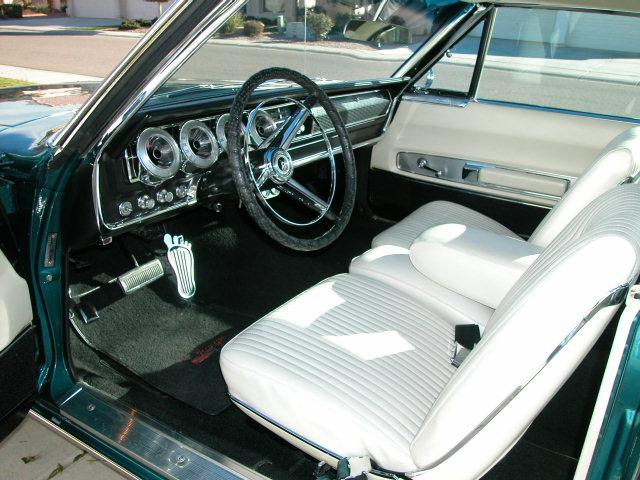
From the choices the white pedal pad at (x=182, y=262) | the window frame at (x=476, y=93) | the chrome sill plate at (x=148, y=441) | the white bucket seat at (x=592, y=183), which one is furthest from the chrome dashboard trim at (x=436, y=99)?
the chrome sill plate at (x=148, y=441)

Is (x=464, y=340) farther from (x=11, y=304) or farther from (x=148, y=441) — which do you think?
(x=11, y=304)

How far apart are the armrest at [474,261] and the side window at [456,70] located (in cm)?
121

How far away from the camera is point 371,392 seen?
1.43 meters

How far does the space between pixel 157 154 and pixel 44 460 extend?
105 cm

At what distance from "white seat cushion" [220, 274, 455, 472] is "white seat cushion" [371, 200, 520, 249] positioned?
537 mm

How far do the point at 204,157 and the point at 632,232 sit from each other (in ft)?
4.55

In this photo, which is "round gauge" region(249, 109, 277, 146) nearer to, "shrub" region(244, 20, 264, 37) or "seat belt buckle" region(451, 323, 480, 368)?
"shrub" region(244, 20, 264, 37)

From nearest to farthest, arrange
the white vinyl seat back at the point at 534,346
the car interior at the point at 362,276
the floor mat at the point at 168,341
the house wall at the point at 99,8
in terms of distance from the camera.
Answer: the white vinyl seat back at the point at 534,346 → the car interior at the point at 362,276 → the floor mat at the point at 168,341 → the house wall at the point at 99,8

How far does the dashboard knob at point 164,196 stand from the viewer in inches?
78.1

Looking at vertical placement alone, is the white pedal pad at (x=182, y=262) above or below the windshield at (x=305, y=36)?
below

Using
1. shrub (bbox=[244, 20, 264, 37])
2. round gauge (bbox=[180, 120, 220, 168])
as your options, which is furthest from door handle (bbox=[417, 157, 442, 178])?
round gauge (bbox=[180, 120, 220, 168])

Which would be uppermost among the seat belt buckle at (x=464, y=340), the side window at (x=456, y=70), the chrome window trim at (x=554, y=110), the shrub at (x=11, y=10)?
the shrub at (x=11, y=10)

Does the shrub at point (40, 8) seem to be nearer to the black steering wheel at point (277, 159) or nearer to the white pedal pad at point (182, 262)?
the white pedal pad at point (182, 262)

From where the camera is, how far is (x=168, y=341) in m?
2.39
